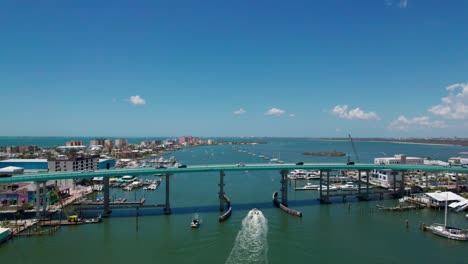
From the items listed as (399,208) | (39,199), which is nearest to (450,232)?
(399,208)

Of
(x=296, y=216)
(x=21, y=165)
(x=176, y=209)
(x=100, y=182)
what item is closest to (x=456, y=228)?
(x=296, y=216)

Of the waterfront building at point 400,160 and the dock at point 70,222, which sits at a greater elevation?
the waterfront building at point 400,160

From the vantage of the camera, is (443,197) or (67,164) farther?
(67,164)

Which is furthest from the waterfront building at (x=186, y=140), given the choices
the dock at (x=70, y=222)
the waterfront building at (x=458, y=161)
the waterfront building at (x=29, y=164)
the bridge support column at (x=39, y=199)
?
the dock at (x=70, y=222)

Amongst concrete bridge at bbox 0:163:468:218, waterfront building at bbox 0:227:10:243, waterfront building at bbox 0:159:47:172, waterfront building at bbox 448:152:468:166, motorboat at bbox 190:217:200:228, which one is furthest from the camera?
waterfront building at bbox 448:152:468:166

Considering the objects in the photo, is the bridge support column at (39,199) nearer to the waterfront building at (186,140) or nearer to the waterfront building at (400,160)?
the waterfront building at (400,160)

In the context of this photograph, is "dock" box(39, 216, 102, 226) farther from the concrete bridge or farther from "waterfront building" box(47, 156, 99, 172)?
"waterfront building" box(47, 156, 99, 172)

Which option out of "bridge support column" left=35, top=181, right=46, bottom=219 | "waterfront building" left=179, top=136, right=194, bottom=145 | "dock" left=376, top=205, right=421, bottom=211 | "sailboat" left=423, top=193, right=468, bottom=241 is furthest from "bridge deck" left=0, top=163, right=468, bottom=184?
"waterfront building" left=179, top=136, right=194, bottom=145

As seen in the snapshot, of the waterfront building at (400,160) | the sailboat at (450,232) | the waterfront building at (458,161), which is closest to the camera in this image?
the sailboat at (450,232)

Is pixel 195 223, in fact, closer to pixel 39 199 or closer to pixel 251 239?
pixel 251 239
